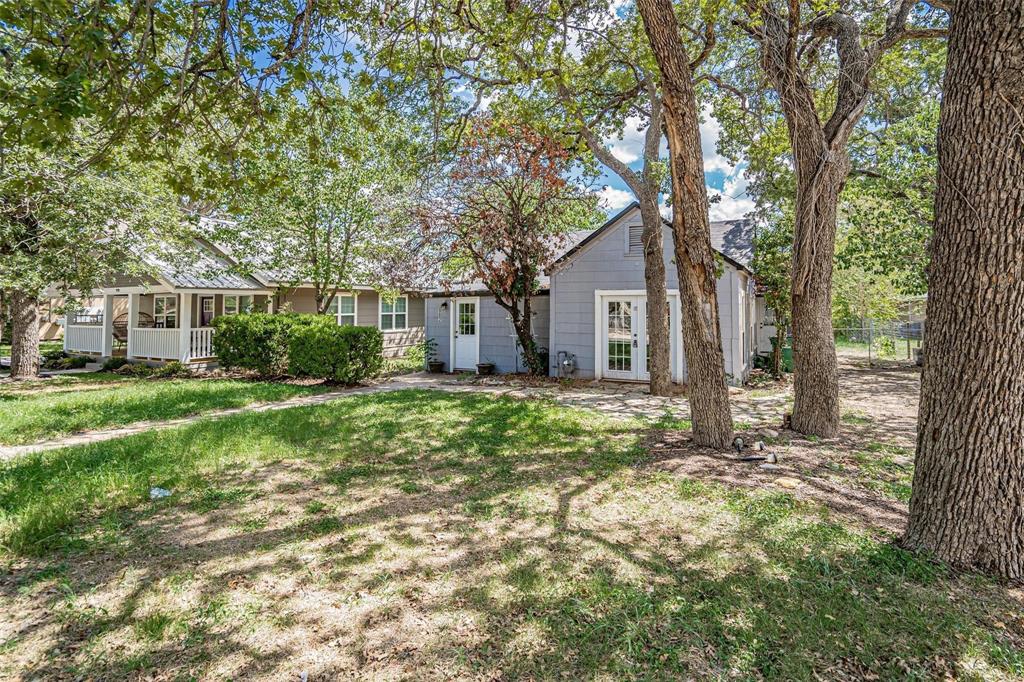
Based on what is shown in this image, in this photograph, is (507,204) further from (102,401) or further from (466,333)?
(102,401)

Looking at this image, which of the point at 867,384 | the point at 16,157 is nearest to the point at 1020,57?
the point at 867,384

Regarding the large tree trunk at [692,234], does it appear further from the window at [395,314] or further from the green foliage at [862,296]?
the green foliage at [862,296]

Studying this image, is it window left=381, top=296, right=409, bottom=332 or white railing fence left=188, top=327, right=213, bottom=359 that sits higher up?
window left=381, top=296, right=409, bottom=332

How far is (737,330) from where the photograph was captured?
35.8 ft

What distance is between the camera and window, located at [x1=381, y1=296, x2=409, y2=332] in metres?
19.7

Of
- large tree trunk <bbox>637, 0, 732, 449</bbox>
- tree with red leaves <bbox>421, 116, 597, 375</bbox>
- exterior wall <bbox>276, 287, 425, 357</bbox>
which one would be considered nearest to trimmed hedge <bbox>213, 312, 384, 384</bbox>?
exterior wall <bbox>276, 287, 425, 357</bbox>

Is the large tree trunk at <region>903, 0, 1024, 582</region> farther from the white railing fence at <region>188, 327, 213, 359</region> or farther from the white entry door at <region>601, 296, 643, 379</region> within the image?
the white railing fence at <region>188, 327, 213, 359</region>

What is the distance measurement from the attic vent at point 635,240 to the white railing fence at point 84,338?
16960mm

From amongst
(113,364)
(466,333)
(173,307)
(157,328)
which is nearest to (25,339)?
(113,364)

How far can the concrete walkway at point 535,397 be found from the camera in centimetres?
→ 669

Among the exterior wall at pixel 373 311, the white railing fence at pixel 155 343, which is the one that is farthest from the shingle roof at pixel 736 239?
the white railing fence at pixel 155 343

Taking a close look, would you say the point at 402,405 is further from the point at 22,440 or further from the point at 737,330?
the point at 737,330

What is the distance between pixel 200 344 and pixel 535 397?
10.9 metres

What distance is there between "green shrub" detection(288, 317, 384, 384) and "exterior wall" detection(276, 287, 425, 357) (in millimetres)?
3959
